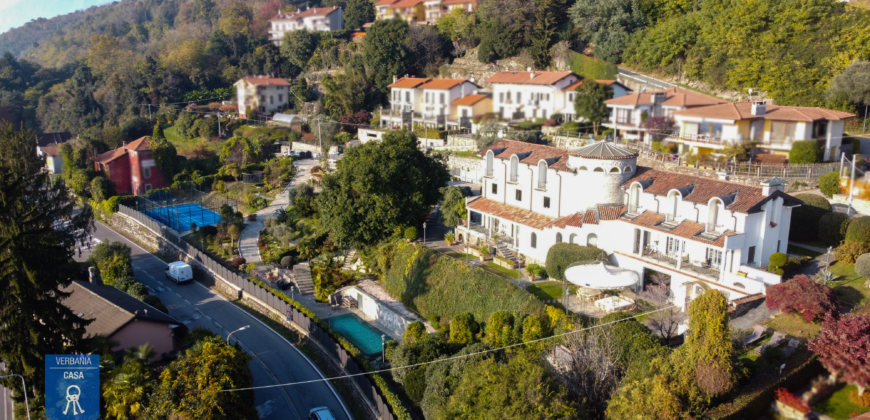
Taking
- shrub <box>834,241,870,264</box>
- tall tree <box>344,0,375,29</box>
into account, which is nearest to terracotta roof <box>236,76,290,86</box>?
tall tree <box>344,0,375,29</box>

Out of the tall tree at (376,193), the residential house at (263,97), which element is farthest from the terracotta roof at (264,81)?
the tall tree at (376,193)

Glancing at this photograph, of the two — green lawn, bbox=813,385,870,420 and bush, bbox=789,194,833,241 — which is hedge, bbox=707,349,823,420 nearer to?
green lawn, bbox=813,385,870,420

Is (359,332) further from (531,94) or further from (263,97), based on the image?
Result: (263,97)

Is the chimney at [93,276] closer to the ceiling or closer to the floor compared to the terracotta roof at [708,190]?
closer to the floor

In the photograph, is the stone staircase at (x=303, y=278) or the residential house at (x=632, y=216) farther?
the stone staircase at (x=303, y=278)

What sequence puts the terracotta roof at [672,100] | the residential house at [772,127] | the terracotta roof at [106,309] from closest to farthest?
the terracotta roof at [106,309]
the residential house at [772,127]
the terracotta roof at [672,100]

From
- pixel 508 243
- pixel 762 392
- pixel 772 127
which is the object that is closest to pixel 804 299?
pixel 762 392

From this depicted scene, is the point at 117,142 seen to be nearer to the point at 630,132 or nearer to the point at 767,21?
the point at 630,132

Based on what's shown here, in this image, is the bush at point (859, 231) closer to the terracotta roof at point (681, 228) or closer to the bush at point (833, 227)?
the bush at point (833, 227)
